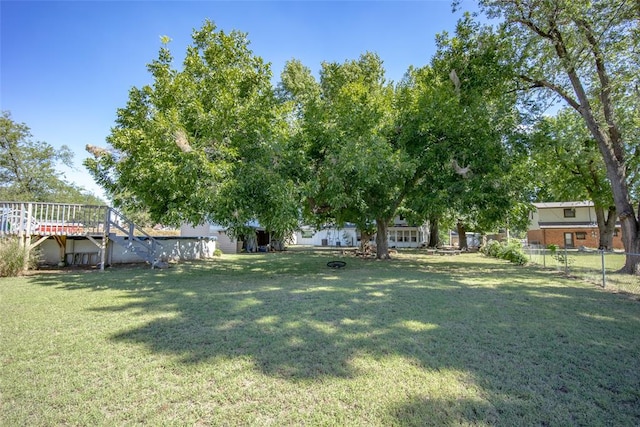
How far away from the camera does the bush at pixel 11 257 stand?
1059 cm

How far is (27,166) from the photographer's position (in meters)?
26.8

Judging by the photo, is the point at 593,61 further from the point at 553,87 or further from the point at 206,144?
the point at 206,144

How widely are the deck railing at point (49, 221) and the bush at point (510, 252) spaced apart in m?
20.2

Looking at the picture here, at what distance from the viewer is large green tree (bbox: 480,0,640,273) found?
10891 millimetres

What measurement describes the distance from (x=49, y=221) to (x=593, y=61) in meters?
22.7

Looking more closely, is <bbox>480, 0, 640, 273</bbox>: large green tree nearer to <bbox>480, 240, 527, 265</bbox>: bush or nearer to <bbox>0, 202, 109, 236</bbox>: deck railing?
<bbox>480, 240, 527, 265</bbox>: bush

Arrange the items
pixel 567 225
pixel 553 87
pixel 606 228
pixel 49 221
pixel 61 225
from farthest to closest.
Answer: pixel 567 225 < pixel 606 228 < pixel 553 87 < pixel 49 221 < pixel 61 225

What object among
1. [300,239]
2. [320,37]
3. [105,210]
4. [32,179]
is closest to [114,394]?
[105,210]

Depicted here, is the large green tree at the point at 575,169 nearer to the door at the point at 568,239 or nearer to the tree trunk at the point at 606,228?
the tree trunk at the point at 606,228

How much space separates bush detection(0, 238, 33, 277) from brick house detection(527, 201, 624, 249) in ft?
139

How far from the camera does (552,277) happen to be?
11672 millimetres

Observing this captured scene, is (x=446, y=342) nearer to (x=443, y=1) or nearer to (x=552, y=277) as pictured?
(x=552, y=277)

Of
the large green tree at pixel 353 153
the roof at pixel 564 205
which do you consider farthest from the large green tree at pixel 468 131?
the roof at pixel 564 205

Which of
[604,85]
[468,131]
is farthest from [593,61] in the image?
[468,131]
